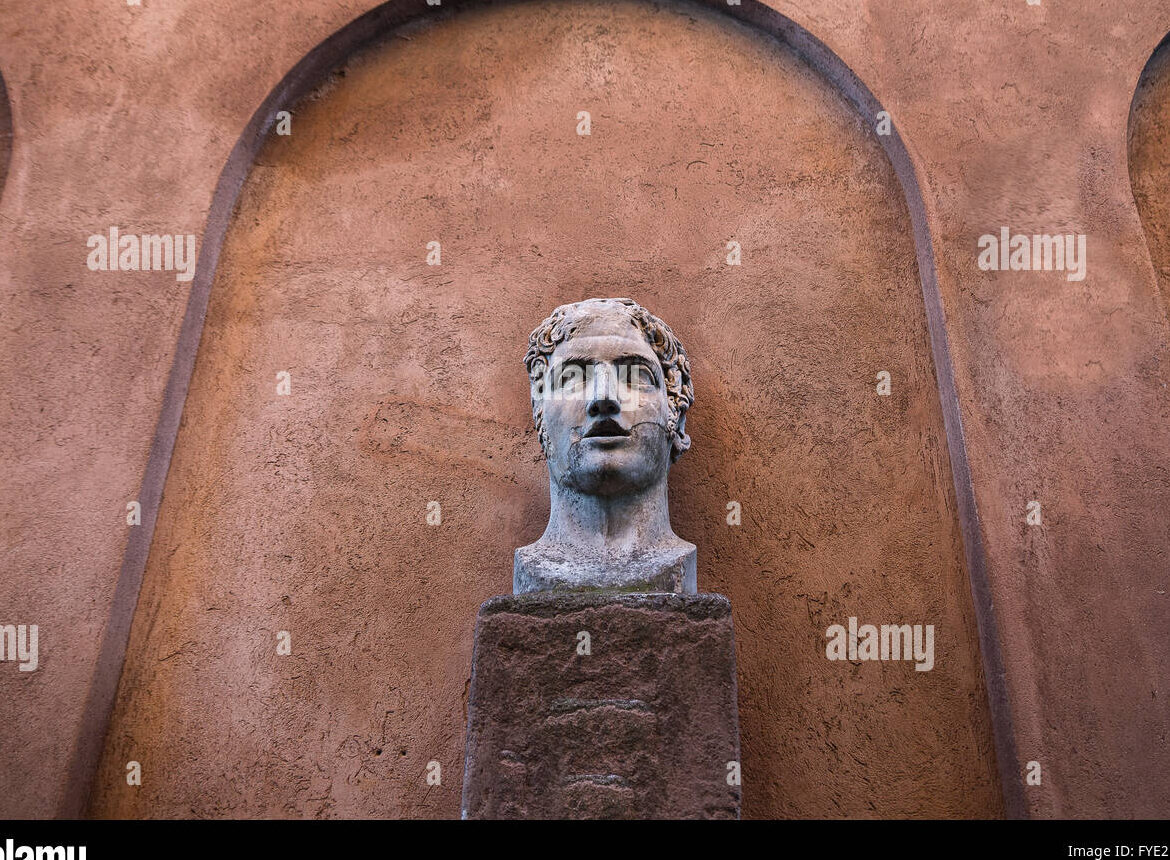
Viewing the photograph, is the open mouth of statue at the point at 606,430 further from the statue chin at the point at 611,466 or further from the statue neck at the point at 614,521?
the statue neck at the point at 614,521

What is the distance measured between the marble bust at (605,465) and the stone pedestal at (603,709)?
301mm

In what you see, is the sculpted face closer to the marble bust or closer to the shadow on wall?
the marble bust

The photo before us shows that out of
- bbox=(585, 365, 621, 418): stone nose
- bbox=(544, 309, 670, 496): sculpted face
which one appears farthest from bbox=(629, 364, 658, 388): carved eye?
bbox=(585, 365, 621, 418): stone nose

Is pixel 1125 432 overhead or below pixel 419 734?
overhead

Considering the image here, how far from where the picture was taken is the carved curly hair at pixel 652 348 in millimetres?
4109

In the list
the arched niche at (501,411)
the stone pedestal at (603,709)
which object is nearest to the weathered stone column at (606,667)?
the stone pedestal at (603,709)

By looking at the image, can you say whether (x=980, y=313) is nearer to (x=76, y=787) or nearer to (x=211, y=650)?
(x=211, y=650)

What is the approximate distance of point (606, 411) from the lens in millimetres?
3803

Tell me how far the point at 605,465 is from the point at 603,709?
86 cm

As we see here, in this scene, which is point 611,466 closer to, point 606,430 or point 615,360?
point 606,430

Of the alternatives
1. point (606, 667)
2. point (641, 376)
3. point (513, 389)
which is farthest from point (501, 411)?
point (606, 667)

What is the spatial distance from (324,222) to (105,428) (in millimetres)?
1390

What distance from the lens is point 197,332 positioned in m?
4.86

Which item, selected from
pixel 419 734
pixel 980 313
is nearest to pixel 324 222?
pixel 419 734
